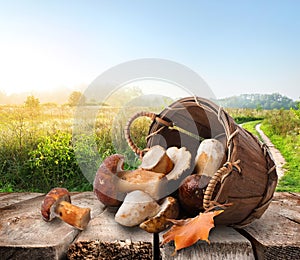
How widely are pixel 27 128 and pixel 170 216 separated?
9.81ft

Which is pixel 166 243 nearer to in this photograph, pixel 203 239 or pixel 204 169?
pixel 203 239

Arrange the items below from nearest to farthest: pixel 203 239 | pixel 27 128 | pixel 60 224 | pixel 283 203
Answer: pixel 203 239 < pixel 60 224 < pixel 283 203 < pixel 27 128

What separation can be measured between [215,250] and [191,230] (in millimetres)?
97

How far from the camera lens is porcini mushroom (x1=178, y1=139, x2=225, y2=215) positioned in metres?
1.20

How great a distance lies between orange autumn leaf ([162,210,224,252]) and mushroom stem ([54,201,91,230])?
34 centimetres

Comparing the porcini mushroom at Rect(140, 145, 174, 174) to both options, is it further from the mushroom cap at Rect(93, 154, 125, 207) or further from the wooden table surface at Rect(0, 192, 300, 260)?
the wooden table surface at Rect(0, 192, 300, 260)

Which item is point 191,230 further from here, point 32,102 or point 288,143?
point 288,143

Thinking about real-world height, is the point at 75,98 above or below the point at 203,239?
above

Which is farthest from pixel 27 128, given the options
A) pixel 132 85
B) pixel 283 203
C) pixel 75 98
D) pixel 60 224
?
pixel 283 203

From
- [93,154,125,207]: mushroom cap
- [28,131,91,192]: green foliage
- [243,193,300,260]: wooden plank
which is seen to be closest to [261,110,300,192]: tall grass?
[28,131,91,192]: green foliage

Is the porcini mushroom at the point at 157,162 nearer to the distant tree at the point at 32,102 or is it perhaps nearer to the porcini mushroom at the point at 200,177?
the porcini mushroom at the point at 200,177

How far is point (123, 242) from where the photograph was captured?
42.3 inches

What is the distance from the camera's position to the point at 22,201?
5.74ft

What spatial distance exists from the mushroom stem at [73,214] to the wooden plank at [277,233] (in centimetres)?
61
